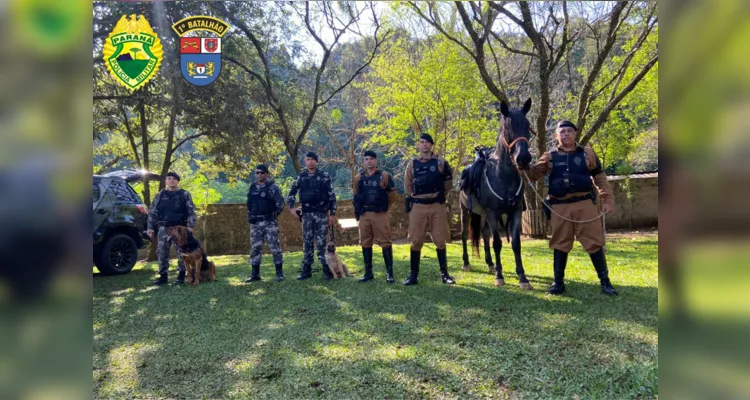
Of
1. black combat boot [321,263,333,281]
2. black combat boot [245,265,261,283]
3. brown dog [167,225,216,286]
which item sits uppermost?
brown dog [167,225,216,286]

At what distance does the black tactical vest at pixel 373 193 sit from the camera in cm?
571

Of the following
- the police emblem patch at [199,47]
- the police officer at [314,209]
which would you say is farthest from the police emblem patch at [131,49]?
the police officer at [314,209]

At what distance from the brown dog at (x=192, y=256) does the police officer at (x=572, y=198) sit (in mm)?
4010

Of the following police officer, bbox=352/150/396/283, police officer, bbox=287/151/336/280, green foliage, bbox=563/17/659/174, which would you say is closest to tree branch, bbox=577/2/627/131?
green foliage, bbox=563/17/659/174

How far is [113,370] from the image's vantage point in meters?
3.01

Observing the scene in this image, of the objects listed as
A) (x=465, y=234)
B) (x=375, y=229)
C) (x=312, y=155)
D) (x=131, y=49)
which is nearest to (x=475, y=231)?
(x=465, y=234)

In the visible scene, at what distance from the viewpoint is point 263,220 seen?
5.56 metres

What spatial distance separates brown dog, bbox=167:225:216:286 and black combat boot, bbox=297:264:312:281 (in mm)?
1087

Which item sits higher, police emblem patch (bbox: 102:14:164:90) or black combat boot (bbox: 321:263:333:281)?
police emblem patch (bbox: 102:14:164:90)

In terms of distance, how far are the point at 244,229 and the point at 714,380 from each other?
5.02m

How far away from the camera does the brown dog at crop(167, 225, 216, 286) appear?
4.93 metres

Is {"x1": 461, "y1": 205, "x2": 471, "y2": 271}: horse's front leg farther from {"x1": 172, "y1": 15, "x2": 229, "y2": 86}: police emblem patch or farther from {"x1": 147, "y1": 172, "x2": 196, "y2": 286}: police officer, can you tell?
{"x1": 172, "y1": 15, "x2": 229, "y2": 86}: police emblem patch

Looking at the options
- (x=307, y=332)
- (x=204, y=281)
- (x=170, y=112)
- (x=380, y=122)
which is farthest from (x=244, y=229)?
(x=380, y=122)

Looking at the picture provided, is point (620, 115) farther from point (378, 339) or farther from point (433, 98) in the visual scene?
point (378, 339)
